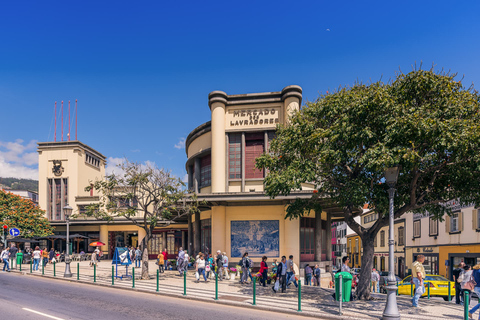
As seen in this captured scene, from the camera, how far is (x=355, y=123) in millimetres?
14703

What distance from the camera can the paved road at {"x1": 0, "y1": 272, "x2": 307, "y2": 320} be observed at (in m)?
12.0

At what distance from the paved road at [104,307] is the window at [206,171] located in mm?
12868

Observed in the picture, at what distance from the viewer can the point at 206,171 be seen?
30.0 metres

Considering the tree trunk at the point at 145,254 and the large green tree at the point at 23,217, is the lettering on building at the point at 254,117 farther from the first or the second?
the large green tree at the point at 23,217

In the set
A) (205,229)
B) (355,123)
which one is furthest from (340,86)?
(205,229)

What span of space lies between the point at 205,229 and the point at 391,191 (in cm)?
1918

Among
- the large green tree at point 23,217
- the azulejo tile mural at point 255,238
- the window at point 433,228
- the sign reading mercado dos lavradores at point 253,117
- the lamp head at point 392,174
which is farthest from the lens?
the large green tree at point 23,217

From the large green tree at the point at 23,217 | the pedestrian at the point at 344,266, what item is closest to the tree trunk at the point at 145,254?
the pedestrian at the point at 344,266

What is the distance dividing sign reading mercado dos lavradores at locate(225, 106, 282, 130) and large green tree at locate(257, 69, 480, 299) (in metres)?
9.99

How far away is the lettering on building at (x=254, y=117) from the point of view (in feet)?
89.0

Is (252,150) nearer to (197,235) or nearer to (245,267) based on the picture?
(197,235)

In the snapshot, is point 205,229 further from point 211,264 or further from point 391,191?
point 391,191

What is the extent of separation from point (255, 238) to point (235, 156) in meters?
5.66

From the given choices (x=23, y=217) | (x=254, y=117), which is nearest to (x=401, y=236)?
(x=254, y=117)
